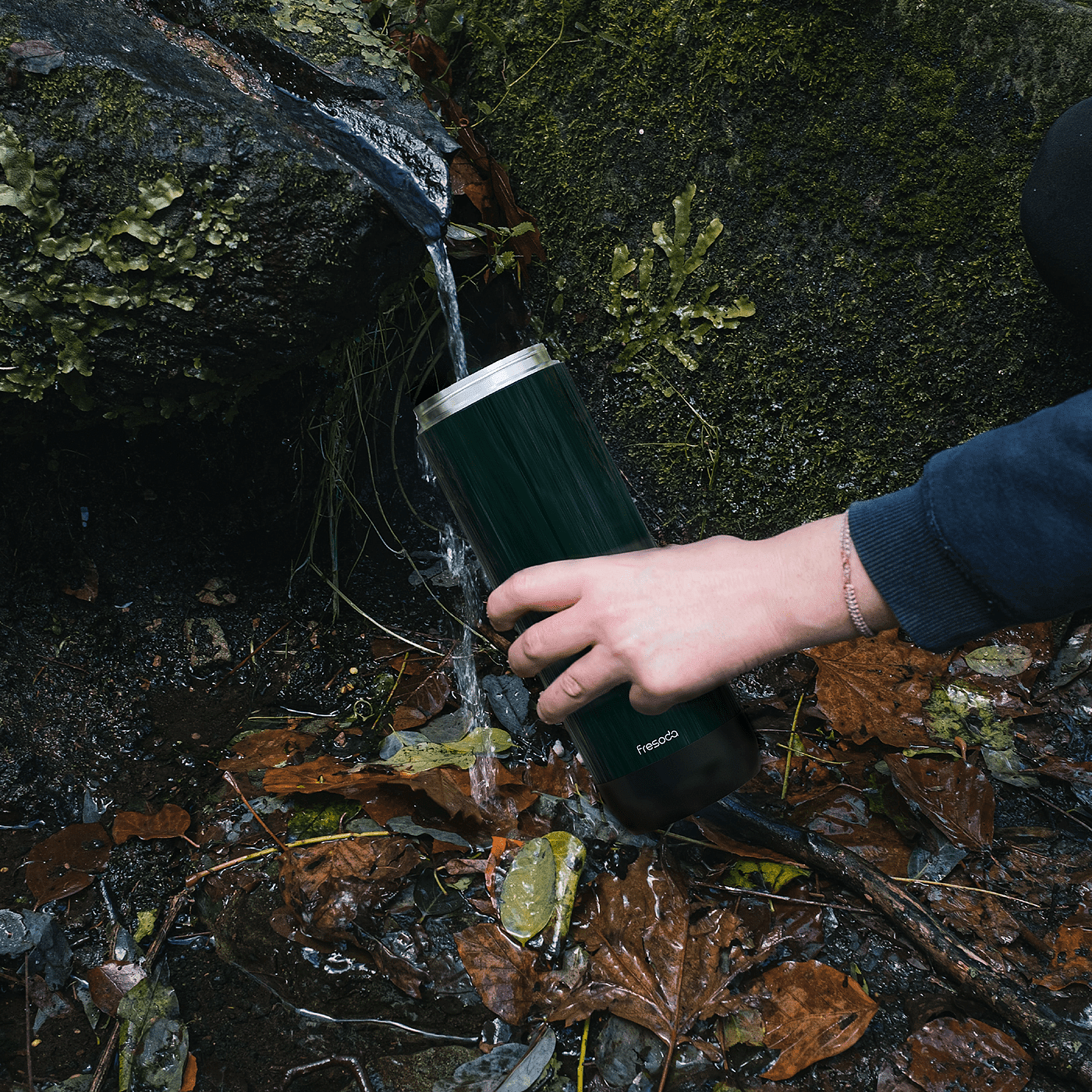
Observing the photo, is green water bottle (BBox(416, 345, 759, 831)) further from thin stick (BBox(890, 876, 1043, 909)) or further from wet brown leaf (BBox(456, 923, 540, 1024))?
thin stick (BBox(890, 876, 1043, 909))

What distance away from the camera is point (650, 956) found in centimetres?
150

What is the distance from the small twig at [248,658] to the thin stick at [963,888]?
1665 mm

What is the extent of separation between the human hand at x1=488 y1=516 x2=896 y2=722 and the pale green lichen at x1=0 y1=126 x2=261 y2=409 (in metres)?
1.02

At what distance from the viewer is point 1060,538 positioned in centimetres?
101

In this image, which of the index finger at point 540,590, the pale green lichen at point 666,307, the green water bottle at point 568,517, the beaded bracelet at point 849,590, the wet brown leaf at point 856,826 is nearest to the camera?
the beaded bracelet at point 849,590

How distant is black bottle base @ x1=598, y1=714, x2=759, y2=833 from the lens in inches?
Answer: 56.2

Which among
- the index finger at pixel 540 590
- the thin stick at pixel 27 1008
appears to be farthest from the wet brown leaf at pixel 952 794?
the thin stick at pixel 27 1008

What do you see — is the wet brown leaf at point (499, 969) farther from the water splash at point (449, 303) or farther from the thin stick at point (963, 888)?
the water splash at point (449, 303)

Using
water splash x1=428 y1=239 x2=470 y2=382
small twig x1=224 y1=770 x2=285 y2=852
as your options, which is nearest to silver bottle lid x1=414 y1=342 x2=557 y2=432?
water splash x1=428 y1=239 x2=470 y2=382

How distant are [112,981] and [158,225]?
1.47 meters

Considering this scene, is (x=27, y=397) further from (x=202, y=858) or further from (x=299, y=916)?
(x=299, y=916)

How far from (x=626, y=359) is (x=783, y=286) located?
0.43 meters

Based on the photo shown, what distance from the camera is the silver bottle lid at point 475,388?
1.35 m

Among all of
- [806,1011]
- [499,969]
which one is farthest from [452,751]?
[806,1011]
